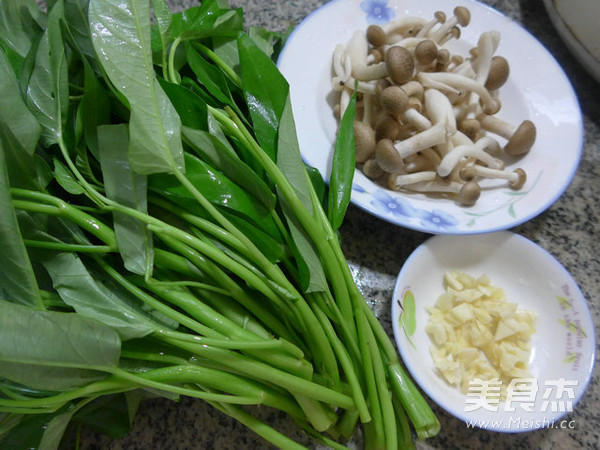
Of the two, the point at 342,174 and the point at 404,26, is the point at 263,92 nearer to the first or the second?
the point at 342,174

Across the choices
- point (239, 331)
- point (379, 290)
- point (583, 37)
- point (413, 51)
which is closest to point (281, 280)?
point (239, 331)

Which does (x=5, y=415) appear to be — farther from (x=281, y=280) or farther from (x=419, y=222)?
(x=419, y=222)

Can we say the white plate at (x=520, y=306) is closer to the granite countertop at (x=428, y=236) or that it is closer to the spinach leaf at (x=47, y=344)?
the granite countertop at (x=428, y=236)

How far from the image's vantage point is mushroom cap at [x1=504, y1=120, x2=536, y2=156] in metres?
0.98

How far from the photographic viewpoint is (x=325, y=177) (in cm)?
89

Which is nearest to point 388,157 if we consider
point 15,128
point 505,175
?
point 505,175

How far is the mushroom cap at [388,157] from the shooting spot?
88 centimetres

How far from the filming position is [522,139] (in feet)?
3.20

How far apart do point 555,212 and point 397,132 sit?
420mm

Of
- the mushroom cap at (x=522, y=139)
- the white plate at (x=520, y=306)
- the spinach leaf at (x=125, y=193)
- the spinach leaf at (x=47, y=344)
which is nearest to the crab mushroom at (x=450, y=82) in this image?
the mushroom cap at (x=522, y=139)


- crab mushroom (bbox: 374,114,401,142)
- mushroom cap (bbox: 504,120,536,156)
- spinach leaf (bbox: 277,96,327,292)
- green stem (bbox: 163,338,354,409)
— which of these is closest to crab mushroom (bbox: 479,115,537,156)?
mushroom cap (bbox: 504,120,536,156)

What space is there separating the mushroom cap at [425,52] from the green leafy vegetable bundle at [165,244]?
0.31 meters

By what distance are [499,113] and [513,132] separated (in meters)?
0.09

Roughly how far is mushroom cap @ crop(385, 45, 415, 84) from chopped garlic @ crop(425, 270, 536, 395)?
1.36 feet
